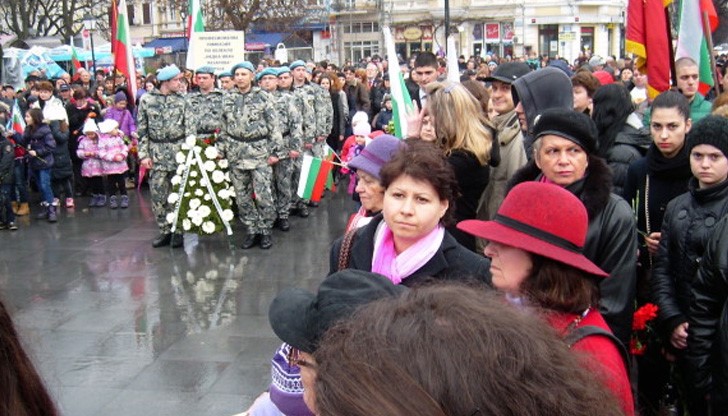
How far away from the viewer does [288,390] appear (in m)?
2.32

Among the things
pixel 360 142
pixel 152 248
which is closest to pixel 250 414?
pixel 360 142

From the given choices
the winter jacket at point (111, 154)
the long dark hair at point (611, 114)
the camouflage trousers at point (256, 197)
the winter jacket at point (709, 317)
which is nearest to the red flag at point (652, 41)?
the long dark hair at point (611, 114)

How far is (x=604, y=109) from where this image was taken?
5.28 m

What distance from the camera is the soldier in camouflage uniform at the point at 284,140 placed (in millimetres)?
10062

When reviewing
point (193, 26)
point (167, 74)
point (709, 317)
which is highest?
point (193, 26)

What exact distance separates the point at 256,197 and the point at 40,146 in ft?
12.9

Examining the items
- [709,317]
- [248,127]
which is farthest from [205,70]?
[709,317]

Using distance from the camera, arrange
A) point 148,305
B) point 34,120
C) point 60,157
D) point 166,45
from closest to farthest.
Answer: point 148,305
point 34,120
point 60,157
point 166,45

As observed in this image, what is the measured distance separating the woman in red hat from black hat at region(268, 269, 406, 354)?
67 cm

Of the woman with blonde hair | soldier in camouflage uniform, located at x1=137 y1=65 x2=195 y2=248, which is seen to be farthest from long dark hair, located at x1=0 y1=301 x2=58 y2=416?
soldier in camouflage uniform, located at x1=137 y1=65 x2=195 y2=248

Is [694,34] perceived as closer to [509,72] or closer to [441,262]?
[509,72]

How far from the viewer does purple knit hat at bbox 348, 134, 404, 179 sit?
3656 mm

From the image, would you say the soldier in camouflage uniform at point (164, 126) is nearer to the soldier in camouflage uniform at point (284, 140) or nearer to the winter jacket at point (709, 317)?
the soldier in camouflage uniform at point (284, 140)

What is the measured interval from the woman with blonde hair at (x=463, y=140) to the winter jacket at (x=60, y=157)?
839 centimetres
